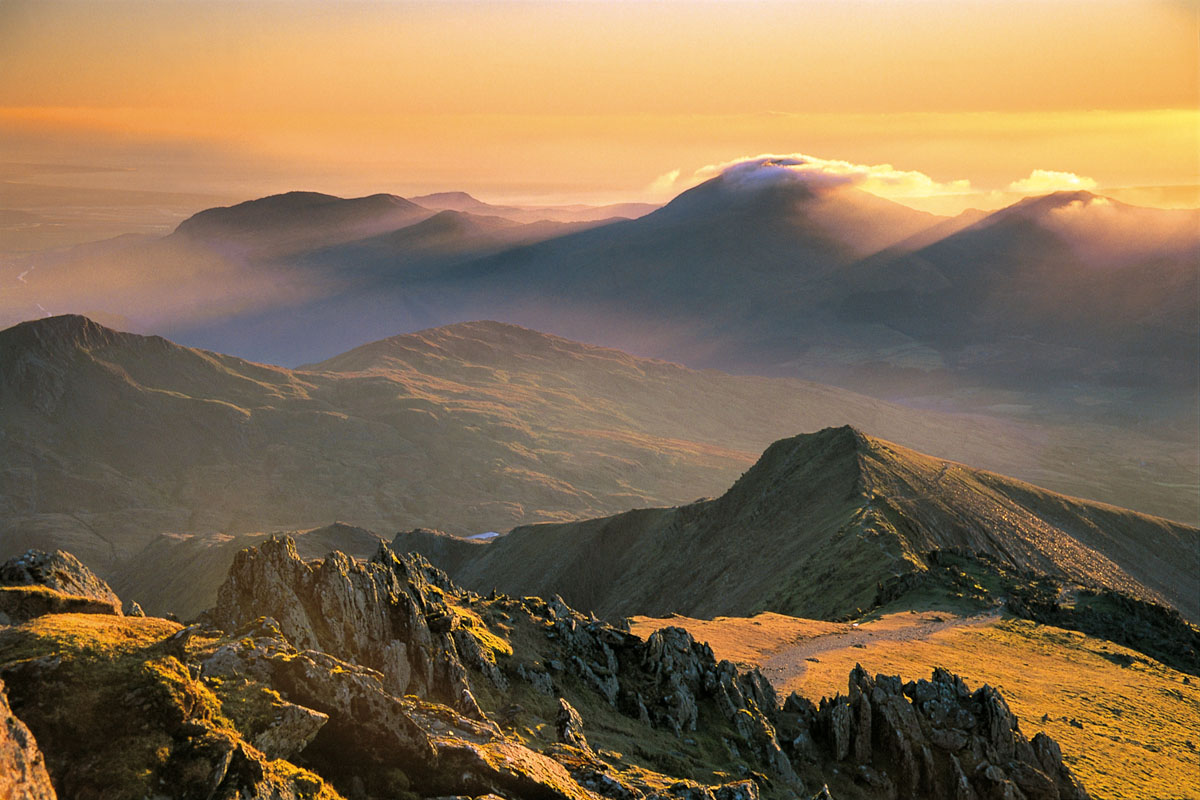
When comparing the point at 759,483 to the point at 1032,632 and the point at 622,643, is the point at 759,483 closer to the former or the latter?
the point at 1032,632

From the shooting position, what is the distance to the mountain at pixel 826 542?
295 feet

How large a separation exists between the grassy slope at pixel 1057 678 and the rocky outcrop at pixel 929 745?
521 cm

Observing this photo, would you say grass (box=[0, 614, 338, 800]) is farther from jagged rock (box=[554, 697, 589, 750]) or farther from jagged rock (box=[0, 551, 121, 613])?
jagged rock (box=[554, 697, 589, 750])

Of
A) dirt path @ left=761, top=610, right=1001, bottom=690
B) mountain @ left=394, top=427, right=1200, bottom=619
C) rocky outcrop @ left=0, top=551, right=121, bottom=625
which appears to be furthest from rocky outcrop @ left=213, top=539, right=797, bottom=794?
mountain @ left=394, top=427, right=1200, bottom=619

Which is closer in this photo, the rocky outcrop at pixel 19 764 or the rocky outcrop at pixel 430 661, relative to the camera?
the rocky outcrop at pixel 19 764

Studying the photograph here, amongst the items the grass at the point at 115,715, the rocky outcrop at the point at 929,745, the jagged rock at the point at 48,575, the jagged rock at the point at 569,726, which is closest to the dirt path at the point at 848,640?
the rocky outcrop at the point at 929,745

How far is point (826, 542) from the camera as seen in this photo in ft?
308

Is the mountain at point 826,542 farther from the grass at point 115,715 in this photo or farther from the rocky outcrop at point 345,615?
the grass at point 115,715

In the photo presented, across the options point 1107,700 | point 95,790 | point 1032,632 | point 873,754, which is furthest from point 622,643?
point 1032,632

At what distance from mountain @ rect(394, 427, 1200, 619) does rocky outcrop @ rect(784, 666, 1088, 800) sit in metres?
35.5

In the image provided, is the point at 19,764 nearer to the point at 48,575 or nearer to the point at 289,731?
the point at 289,731

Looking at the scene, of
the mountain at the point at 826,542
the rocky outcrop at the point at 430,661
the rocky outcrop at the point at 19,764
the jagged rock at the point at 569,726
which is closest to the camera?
the rocky outcrop at the point at 19,764

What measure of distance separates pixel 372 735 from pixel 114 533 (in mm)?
191826

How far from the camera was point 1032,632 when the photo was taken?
74.4 metres
